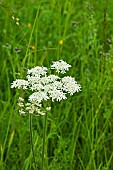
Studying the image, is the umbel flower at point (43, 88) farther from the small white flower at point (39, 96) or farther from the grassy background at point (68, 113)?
the grassy background at point (68, 113)

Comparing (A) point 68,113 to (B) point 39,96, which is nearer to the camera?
(B) point 39,96

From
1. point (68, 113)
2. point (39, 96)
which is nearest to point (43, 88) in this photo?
point (39, 96)

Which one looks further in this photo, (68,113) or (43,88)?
(68,113)

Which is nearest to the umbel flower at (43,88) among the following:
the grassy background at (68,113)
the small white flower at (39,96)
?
the small white flower at (39,96)

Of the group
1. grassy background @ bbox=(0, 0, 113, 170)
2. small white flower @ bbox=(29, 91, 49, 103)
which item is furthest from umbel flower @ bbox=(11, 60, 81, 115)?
grassy background @ bbox=(0, 0, 113, 170)

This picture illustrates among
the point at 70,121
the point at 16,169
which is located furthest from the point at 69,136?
the point at 16,169

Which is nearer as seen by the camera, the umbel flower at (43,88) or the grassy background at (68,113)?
the umbel flower at (43,88)

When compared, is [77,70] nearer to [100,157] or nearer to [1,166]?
[100,157]

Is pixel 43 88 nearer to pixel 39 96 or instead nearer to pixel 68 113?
pixel 39 96

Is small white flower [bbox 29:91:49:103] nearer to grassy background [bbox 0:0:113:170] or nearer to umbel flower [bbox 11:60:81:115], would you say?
umbel flower [bbox 11:60:81:115]

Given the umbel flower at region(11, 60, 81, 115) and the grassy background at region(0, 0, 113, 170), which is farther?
the grassy background at region(0, 0, 113, 170)

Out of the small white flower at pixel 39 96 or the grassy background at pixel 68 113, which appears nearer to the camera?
the small white flower at pixel 39 96
